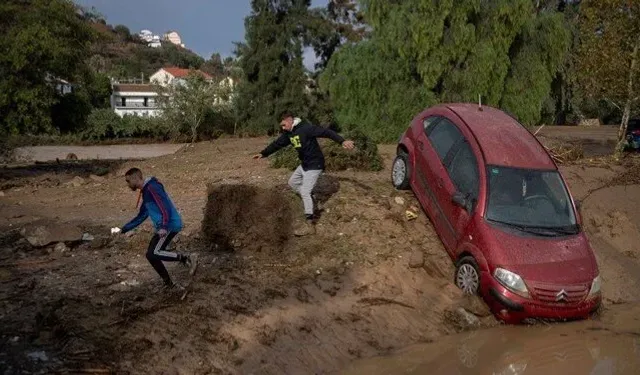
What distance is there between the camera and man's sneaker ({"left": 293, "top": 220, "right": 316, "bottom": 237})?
351 inches

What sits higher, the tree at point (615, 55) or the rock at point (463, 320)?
the tree at point (615, 55)

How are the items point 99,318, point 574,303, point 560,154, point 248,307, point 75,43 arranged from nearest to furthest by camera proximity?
point 99,318 → point 248,307 → point 574,303 → point 560,154 → point 75,43

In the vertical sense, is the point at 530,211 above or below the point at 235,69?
below

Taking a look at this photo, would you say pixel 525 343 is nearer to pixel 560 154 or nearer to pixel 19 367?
pixel 19 367

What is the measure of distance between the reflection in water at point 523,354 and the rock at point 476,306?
0.26 meters

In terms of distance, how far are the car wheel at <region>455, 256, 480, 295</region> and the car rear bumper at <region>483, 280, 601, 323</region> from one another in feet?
0.86

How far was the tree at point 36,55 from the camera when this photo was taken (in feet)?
50.5

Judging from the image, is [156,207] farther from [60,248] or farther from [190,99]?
[190,99]

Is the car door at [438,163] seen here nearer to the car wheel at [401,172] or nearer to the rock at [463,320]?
the car wheel at [401,172]

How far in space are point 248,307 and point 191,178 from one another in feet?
25.4

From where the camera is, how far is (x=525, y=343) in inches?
277

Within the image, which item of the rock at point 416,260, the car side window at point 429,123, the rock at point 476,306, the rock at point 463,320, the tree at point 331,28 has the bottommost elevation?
the rock at point 463,320

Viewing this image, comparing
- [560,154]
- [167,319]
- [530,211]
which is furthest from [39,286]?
[560,154]

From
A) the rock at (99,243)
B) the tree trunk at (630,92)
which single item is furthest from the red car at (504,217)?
the tree trunk at (630,92)
